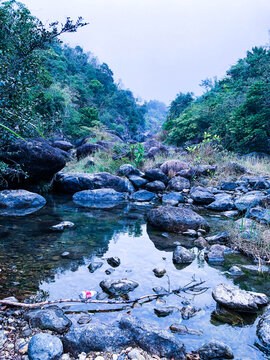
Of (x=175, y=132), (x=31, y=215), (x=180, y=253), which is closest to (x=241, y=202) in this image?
(x=180, y=253)

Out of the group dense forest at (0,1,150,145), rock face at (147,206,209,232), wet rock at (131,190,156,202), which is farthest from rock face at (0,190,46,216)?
rock face at (147,206,209,232)

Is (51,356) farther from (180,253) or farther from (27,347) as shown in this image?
(180,253)

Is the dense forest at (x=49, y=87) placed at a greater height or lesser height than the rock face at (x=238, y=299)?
greater

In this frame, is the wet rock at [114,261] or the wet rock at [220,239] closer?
the wet rock at [114,261]

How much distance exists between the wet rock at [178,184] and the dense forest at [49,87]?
15.0 feet

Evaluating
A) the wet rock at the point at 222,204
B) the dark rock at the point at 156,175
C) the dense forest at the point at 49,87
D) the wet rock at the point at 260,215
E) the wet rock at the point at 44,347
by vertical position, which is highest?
the dense forest at the point at 49,87

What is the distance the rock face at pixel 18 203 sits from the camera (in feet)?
20.1

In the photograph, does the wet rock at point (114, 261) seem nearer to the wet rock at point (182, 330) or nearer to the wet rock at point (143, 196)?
the wet rock at point (182, 330)

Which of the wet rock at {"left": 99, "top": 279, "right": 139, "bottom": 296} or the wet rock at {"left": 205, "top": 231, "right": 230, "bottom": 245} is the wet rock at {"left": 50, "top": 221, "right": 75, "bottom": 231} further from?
the wet rock at {"left": 205, "top": 231, "right": 230, "bottom": 245}

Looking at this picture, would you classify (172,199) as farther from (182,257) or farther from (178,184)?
(182,257)

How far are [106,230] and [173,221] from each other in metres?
1.37

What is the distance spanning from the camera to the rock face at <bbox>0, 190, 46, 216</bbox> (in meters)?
6.12

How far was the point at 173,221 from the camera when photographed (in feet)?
16.8

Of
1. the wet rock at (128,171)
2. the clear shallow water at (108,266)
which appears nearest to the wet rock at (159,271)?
the clear shallow water at (108,266)
